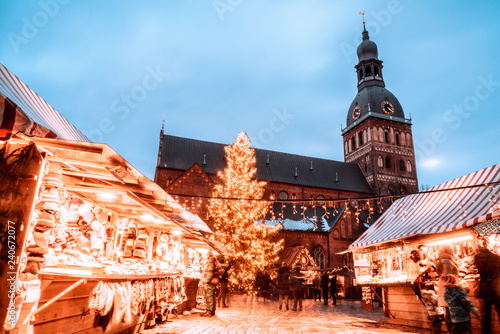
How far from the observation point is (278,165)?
44344mm

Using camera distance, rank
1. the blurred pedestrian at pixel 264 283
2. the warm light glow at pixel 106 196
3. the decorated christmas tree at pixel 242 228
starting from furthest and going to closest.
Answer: the blurred pedestrian at pixel 264 283, the decorated christmas tree at pixel 242 228, the warm light glow at pixel 106 196

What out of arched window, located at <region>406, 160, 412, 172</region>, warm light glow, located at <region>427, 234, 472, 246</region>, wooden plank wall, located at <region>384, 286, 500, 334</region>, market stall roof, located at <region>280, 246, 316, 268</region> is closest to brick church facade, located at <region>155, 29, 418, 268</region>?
arched window, located at <region>406, 160, 412, 172</region>

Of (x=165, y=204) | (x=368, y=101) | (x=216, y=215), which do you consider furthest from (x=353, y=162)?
(x=165, y=204)

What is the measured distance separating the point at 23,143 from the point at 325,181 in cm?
4319

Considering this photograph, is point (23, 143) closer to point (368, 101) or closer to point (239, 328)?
point (239, 328)

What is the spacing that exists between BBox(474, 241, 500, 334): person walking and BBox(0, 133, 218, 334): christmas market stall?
20.6 feet

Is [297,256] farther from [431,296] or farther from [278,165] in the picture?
[431,296]

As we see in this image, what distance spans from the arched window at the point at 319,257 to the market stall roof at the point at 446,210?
22.6m

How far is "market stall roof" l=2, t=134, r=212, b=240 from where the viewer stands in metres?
3.41

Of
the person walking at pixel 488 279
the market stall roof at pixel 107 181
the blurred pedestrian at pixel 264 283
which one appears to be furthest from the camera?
the blurred pedestrian at pixel 264 283

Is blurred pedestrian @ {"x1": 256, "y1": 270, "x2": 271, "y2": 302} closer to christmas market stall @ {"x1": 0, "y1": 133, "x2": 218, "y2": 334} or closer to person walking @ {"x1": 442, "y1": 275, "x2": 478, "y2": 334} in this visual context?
christmas market stall @ {"x1": 0, "y1": 133, "x2": 218, "y2": 334}

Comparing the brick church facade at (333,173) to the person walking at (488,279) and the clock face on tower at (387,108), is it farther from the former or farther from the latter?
the person walking at (488,279)

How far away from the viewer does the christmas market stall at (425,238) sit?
6707 mm

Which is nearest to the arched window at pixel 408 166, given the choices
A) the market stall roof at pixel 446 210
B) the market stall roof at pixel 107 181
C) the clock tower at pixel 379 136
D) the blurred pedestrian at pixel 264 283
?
the clock tower at pixel 379 136
